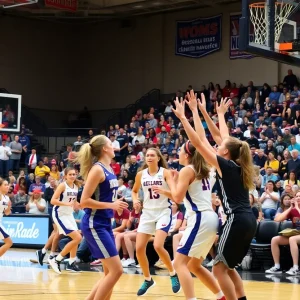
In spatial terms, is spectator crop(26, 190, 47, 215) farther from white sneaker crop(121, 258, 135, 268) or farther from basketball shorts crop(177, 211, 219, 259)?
basketball shorts crop(177, 211, 219, 259)

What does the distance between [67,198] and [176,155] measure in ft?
28.3

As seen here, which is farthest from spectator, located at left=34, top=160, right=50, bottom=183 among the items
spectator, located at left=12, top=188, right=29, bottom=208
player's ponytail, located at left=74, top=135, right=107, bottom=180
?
player's ponytail, located at left=74, top=135, right=107, bottom=180

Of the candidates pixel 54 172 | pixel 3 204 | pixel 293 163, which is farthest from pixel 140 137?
pixel 3 204

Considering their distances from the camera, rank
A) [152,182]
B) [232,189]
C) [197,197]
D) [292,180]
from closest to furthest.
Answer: [232,189], [197,197], [152,182], [292,180]

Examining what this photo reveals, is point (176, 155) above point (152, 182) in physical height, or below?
above

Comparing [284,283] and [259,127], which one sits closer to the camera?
[284,283]

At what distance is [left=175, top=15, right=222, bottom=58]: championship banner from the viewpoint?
31.5 m

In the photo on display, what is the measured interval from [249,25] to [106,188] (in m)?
4.25

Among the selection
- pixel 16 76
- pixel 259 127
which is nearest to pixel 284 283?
pixel 259 127

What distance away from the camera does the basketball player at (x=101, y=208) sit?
725cm

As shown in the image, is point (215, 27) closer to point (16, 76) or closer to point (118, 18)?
point (118, 18)

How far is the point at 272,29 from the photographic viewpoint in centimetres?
1118

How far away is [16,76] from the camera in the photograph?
35.2 metres

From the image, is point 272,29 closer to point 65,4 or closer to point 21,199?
point 21,199
